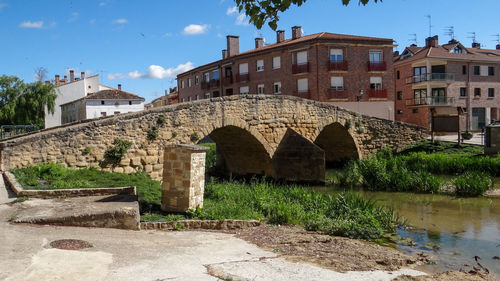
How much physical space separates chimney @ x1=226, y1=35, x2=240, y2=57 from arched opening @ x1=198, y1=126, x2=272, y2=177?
22278 mm

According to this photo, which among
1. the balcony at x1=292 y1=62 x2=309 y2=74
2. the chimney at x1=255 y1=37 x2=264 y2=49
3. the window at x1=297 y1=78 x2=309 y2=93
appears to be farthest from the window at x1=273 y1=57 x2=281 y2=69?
the chimney at x1=255 y1=37 x2=264 y2=49

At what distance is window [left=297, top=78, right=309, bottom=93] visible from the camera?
3262 cm

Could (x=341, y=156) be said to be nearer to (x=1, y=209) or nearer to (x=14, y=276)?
(x=1, y=209)

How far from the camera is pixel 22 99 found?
121 ft

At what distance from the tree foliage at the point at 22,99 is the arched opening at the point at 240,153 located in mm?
24387

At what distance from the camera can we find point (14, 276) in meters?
4.07

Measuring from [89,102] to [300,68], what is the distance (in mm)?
21354

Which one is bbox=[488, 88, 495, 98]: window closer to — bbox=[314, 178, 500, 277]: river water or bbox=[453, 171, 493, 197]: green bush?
bbox=[314, 178, 500, 277]: river water

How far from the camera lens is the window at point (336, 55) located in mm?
32156

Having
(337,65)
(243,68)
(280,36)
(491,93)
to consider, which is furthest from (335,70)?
(491,93)

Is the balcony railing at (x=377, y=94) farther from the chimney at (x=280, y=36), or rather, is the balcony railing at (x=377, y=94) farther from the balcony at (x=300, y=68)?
the chimney at (x=280, y=36)

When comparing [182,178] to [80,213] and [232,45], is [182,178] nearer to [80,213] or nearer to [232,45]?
[80,213]

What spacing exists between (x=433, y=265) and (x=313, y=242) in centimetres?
188

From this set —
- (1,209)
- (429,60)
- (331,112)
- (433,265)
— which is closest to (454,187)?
(331,112)
